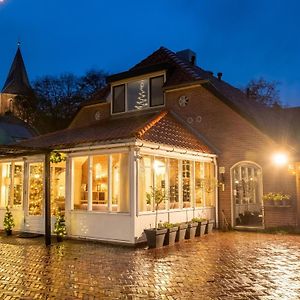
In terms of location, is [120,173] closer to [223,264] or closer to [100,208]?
[100,208]

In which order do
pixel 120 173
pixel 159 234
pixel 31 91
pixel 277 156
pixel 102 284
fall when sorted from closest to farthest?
1. pixel 102 284
2. pixel 159 234
3. pixel 120 173
4. pixel 277 156
5. pixel 31 91

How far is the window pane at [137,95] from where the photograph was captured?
656 inches

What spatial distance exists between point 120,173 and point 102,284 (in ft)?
17.2

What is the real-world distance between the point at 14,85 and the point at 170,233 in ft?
184

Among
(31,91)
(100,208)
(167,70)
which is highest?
(31,91)

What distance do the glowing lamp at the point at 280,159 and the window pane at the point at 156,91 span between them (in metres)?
5.35

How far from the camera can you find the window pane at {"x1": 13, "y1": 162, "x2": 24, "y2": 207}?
45.7 ft

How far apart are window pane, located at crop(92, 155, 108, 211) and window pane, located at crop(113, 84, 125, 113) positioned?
5.07 m

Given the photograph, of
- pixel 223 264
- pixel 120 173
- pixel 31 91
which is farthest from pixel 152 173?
pixel 31 91

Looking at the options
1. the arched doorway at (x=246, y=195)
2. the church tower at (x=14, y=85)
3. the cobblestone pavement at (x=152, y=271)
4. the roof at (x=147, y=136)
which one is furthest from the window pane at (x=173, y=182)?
the church tower at (x=14, y=85)

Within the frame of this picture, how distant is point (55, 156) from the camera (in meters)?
12.4

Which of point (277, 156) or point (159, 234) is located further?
point (277, 156)

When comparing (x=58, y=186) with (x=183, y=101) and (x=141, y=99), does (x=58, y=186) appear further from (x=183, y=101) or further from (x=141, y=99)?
(x=183, y=101)

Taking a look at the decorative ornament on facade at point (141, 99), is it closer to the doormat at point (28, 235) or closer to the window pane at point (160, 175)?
the window pane at point (160, 175)
